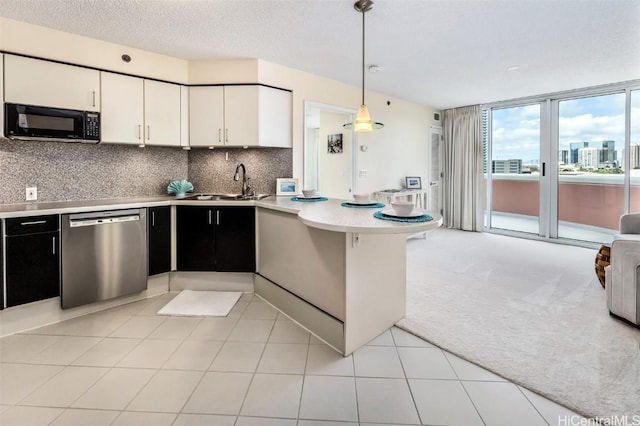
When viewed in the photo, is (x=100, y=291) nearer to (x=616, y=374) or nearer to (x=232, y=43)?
(x=232, y=43)

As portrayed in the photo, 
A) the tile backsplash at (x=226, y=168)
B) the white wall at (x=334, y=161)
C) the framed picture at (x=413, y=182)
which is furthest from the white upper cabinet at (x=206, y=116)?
the framed picture at (x=413, y=182)

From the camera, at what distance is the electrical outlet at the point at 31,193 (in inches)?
113

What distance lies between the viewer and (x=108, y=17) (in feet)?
8.66

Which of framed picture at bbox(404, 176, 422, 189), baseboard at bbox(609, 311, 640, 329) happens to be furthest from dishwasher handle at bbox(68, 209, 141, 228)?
framed picture at bbox(404, 176, 422, 189)

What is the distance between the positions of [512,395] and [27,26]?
14.5ft

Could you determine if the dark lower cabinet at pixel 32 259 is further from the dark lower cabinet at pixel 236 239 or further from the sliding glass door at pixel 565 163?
the sliding glass door at pixel 565 163

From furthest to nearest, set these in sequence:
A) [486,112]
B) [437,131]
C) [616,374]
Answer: [437,131] < [486,112] < [616,374]

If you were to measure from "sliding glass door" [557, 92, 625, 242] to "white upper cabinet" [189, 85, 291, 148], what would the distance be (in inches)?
194

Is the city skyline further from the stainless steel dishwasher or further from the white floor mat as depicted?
the stainless steel dishwasher

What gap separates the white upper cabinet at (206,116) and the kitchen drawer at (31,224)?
1513mm

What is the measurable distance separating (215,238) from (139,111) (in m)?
1.50

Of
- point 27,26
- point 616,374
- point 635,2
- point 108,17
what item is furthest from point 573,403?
point 27,26

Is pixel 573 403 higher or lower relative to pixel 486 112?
lower

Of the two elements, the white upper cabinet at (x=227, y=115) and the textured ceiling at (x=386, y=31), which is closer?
the textured ceiling at (x=386, y=31)
